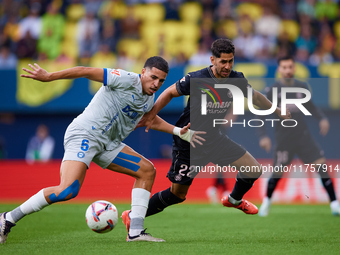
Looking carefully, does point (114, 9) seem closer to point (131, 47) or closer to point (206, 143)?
point (131, 47)

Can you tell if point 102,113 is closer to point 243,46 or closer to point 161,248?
point 161,248

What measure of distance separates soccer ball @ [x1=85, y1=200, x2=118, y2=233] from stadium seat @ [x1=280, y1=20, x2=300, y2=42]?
13.0 metres

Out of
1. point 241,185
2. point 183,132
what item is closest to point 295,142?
point 241,185

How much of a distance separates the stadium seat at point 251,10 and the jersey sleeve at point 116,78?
1272cm

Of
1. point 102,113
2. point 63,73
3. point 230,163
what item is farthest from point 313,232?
point 63,73

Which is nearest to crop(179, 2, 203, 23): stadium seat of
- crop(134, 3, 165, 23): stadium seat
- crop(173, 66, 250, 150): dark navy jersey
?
crop(134, 3, 165, 23): stadium seat

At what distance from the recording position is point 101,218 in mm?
6094

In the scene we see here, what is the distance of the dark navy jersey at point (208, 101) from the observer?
264 inches

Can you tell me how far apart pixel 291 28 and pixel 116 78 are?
13.3 m

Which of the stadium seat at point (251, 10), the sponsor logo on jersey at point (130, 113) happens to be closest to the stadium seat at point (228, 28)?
the stadium seat at point (251, 10)

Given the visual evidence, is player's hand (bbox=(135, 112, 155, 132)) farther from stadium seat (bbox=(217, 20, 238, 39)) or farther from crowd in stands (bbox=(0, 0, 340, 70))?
stadium seat (bbox=(217, 20, 238, 39))

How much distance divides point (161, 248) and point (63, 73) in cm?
219

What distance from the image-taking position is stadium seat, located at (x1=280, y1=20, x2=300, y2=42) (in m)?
17.7

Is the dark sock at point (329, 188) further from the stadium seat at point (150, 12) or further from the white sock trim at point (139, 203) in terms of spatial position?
the stadium seat at point (150, 12)
